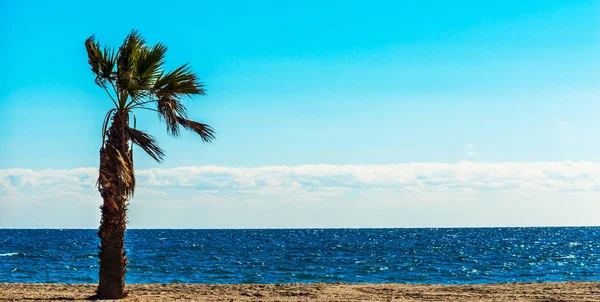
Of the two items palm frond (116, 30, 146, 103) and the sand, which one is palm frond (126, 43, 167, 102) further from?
the sand

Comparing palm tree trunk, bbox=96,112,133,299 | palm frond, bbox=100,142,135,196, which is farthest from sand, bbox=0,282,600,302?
palm frond, bbox=100,142,135,196

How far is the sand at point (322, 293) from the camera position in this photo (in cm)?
1780

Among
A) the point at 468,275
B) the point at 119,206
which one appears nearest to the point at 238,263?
the point at 468,275

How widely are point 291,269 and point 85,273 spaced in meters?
11.7

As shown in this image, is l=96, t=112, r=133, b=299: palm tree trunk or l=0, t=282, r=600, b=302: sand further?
l=0, t=282, r=600, b=302: sand

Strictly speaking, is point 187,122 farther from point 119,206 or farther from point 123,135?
point 119,206

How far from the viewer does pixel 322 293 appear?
19656mm

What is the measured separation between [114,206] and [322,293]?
7.04 meters

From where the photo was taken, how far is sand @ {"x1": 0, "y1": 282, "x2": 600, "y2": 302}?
17.8 m

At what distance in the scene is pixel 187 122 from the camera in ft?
54.1

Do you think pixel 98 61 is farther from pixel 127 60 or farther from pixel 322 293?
pixel 322 293

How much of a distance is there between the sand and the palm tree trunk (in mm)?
669

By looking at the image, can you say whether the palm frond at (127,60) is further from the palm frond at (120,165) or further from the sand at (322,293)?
the sand at (322,293)

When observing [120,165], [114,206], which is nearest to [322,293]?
[114,206]
